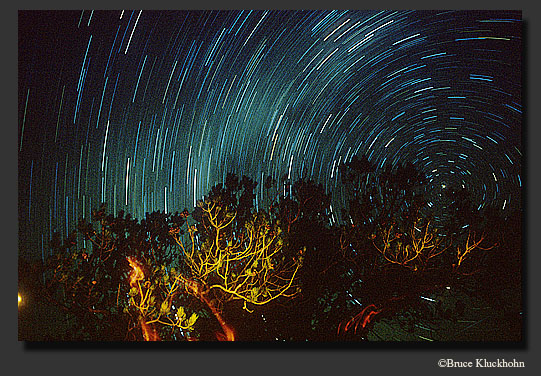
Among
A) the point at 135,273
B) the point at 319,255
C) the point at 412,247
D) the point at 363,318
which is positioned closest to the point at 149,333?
the point at 135,273

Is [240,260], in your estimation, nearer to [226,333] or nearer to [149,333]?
[226,333]

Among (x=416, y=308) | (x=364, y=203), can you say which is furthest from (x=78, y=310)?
(x=416, y=308)

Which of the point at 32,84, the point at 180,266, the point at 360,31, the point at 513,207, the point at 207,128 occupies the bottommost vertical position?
the point at 180,266

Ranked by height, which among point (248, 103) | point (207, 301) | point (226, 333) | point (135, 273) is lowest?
point (226, 333)

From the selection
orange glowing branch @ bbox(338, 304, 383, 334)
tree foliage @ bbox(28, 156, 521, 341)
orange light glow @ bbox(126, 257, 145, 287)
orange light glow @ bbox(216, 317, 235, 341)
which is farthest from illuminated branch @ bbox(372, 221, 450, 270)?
orange light glow @ bbox(126, 257, 145, 287)

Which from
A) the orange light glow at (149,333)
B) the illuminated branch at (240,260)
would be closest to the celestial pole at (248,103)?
the illuminated branch at (240,260)

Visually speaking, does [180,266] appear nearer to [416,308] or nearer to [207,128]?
[207,128]

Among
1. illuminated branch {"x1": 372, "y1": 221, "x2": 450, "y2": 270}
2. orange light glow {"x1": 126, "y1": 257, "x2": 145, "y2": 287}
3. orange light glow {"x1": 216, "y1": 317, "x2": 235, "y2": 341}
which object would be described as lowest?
orange light glow {"x1": 216, "y1": 317, "x2": 235, "y2": 341}

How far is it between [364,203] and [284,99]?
724mm

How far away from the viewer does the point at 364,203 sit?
2.86 m

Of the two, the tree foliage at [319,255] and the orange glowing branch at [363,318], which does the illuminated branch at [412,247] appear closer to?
the tree foliage at [319,255]

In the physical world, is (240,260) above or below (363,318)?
above

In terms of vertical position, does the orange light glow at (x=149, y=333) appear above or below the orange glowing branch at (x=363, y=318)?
below

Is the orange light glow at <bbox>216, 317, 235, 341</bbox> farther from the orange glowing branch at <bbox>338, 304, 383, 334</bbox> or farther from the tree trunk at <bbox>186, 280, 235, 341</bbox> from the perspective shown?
the orange glowing branch at <bbox>338, 304, 383, 334</bbox>
